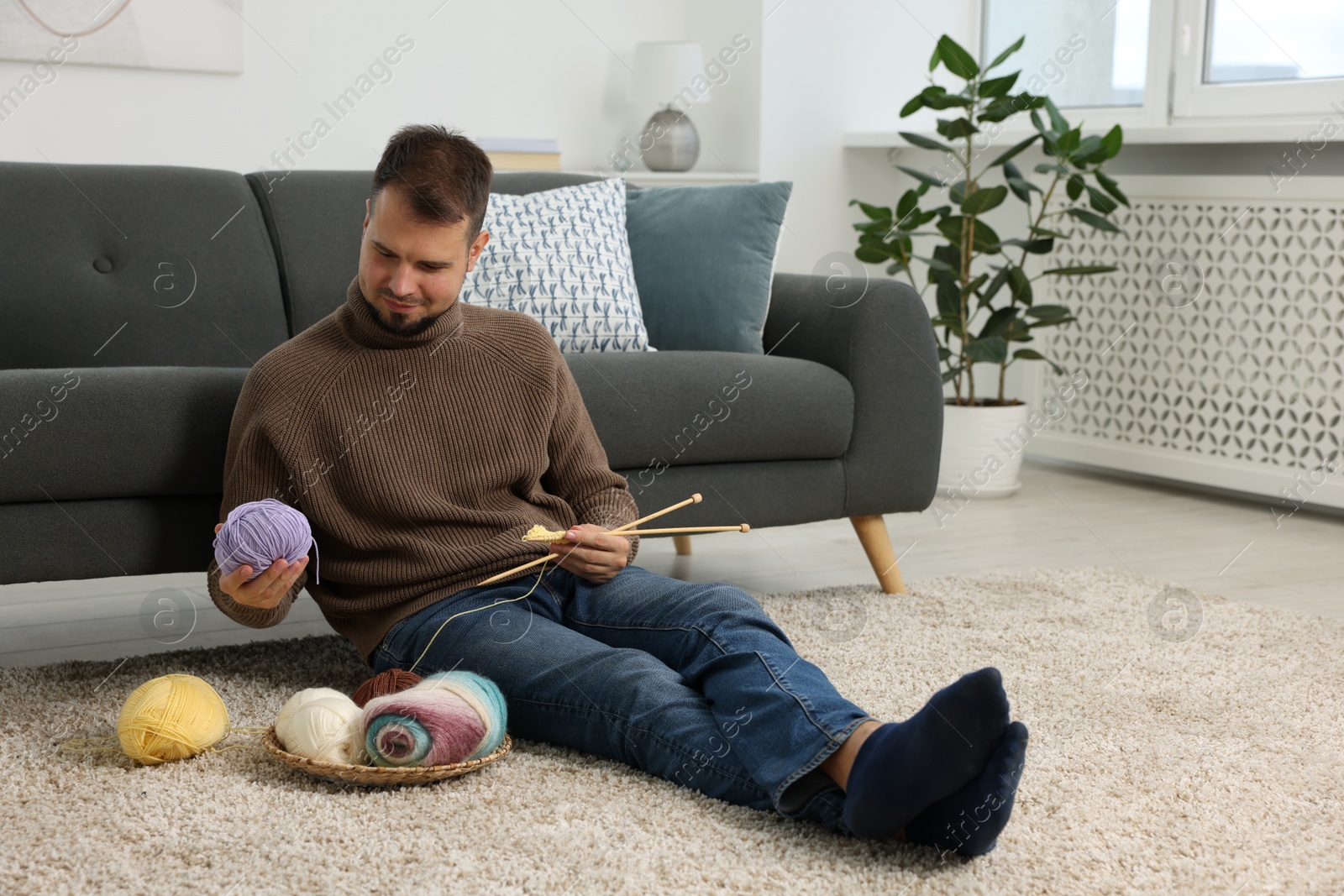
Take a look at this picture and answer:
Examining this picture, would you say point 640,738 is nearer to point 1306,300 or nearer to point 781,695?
point 781,695

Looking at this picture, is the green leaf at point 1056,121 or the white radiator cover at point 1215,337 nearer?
the white radiator cover at point 1215,337

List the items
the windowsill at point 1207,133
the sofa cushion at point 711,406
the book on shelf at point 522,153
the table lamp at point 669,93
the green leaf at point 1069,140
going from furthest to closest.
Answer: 1. the table lamp at point 669,93
2. the book on shelf at point 522,153
3. the green leaf at point 1069,140
4. the windowsill at point 1207,133
5. the sofa cushion at point 711,406

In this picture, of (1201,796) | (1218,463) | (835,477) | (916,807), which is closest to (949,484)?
(1218,463)

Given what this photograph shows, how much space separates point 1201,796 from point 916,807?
431 millimetres

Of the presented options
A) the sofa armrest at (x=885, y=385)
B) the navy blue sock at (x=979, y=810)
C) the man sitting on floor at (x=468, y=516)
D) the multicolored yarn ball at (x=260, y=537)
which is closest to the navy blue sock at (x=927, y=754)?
the navy blue sock at (x=979, y=810)

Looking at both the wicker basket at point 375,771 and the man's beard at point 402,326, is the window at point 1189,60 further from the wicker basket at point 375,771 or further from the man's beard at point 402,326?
the wicker basket at point 375,771

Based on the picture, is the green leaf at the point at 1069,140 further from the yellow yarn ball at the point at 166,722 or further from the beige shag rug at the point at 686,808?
the yellow yarn ball at the point at 166,722

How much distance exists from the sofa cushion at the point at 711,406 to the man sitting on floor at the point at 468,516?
310 millimetres

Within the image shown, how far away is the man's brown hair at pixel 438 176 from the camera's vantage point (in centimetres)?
143

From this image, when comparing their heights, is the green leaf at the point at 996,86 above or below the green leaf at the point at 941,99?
above

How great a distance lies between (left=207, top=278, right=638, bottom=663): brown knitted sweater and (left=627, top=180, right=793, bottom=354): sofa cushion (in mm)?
752

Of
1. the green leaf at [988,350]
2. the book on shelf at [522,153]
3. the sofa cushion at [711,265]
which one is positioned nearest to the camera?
the sofa cushion at [711,265]

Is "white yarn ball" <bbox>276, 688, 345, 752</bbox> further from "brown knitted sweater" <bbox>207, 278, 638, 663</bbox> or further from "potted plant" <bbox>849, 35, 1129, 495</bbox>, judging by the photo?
"potted plant" <bbox>849, 35, 1129, 495</bbox>

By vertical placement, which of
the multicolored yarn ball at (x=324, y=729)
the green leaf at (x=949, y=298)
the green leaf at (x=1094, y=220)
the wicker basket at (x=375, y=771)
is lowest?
the wicker basket at (x=375, y=771)
